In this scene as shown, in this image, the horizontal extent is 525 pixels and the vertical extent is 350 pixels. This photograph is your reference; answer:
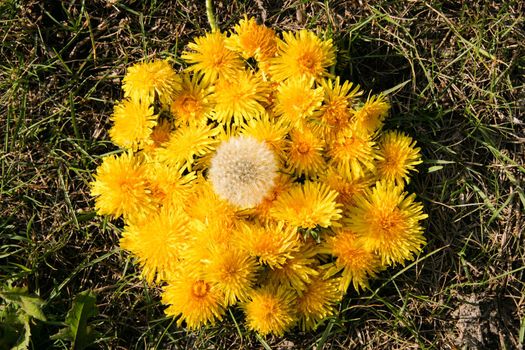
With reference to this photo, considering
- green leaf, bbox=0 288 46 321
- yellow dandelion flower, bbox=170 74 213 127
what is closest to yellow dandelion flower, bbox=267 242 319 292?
yellow dandelion flower, bbox=170 74 213 127

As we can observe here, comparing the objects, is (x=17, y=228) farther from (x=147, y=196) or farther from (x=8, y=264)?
(x=147, y=196)

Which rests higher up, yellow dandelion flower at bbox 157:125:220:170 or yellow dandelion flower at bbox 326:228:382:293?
yellow dandelion flower at bbox 157:125:220:170

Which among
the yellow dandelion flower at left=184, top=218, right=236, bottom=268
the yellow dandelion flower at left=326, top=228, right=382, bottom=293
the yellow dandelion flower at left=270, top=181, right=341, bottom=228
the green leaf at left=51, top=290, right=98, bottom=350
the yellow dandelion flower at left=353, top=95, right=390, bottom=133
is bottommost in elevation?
the green leaf at left=51, top=290, right=98, bottom=350

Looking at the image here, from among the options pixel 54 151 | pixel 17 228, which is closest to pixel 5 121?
pixel 54 151

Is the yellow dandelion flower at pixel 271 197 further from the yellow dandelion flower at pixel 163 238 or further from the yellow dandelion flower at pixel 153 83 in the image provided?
the yellow dandelion flower at pixel 153 83

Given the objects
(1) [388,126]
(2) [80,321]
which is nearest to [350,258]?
(1) [388,126]

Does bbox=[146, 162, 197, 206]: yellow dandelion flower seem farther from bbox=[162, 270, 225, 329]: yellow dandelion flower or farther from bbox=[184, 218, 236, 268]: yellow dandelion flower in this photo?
bbox=[162, 270, 225, 329]: yellow dandelion flower

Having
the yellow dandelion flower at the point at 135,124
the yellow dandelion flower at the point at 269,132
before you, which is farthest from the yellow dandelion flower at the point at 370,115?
the yellow dandelion flower at the point at 135,124
